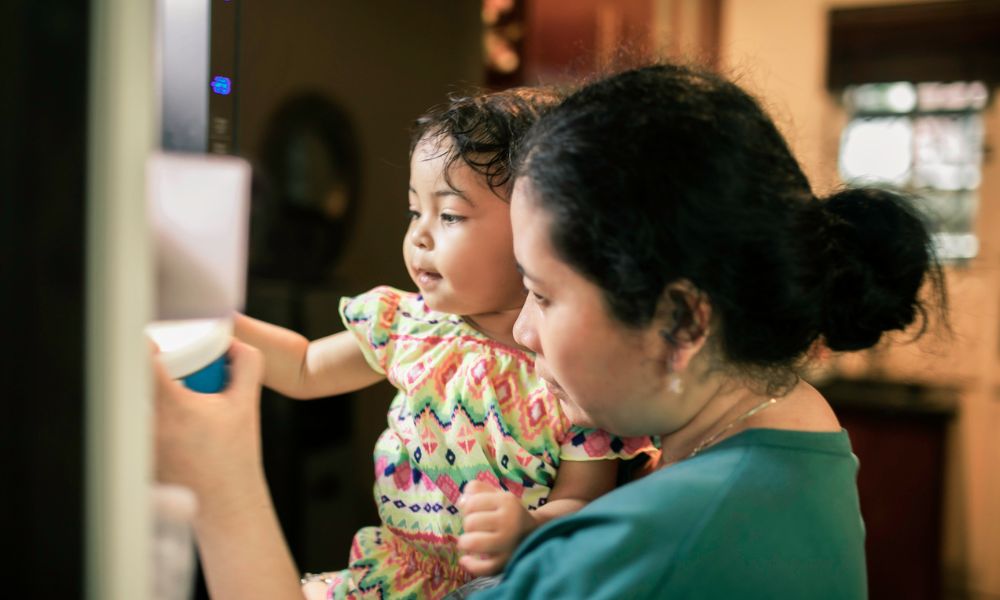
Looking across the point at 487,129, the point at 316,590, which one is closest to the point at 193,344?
the point at 487,129

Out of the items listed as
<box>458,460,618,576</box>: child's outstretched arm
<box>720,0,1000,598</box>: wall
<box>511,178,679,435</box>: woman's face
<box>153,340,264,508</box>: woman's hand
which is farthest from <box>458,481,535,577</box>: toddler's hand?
<box>720,0,1000,598</box>: wall

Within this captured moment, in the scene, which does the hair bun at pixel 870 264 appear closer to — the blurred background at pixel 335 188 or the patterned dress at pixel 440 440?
the blurred background at pixel 335 188

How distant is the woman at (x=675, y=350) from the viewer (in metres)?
0.63

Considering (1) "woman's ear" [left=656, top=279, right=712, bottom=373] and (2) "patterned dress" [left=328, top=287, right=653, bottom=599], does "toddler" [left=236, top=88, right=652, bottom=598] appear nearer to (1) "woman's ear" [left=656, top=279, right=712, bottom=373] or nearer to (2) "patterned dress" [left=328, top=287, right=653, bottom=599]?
(2) "patterned dress" [left=328, top=287, right=653, bottom=599]

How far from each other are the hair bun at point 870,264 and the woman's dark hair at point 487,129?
298mm

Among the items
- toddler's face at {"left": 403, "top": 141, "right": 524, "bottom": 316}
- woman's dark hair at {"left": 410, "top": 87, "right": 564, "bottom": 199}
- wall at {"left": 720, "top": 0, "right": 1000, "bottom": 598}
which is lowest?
wall at {"left": 720, "top": 0, "right": 1000, "bottom": 598}

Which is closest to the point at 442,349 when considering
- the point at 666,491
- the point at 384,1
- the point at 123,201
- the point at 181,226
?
the point at 666,491

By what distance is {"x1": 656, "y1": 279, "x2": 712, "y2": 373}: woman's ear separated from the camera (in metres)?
0.69

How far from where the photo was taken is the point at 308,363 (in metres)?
0.99

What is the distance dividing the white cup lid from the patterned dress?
13.2 inches

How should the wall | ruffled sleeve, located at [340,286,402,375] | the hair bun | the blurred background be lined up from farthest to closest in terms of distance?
the wall
ruffled sleeve, located at [340,286,402,375]
the hair bun
the blurred background

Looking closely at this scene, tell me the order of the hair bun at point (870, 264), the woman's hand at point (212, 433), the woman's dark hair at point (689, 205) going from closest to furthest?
the woman's hand at point (212, 433) < the woman's dark hair at point (689, 205) < the hair bun at point (870, 264)

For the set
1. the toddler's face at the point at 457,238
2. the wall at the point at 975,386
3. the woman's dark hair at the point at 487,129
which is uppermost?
the woman's dark hair at the point at 487,129

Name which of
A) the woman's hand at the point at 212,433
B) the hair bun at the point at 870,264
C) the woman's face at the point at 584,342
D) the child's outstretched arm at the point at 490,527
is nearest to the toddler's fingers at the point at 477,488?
the child's outstretched arm at the point at 490,527
